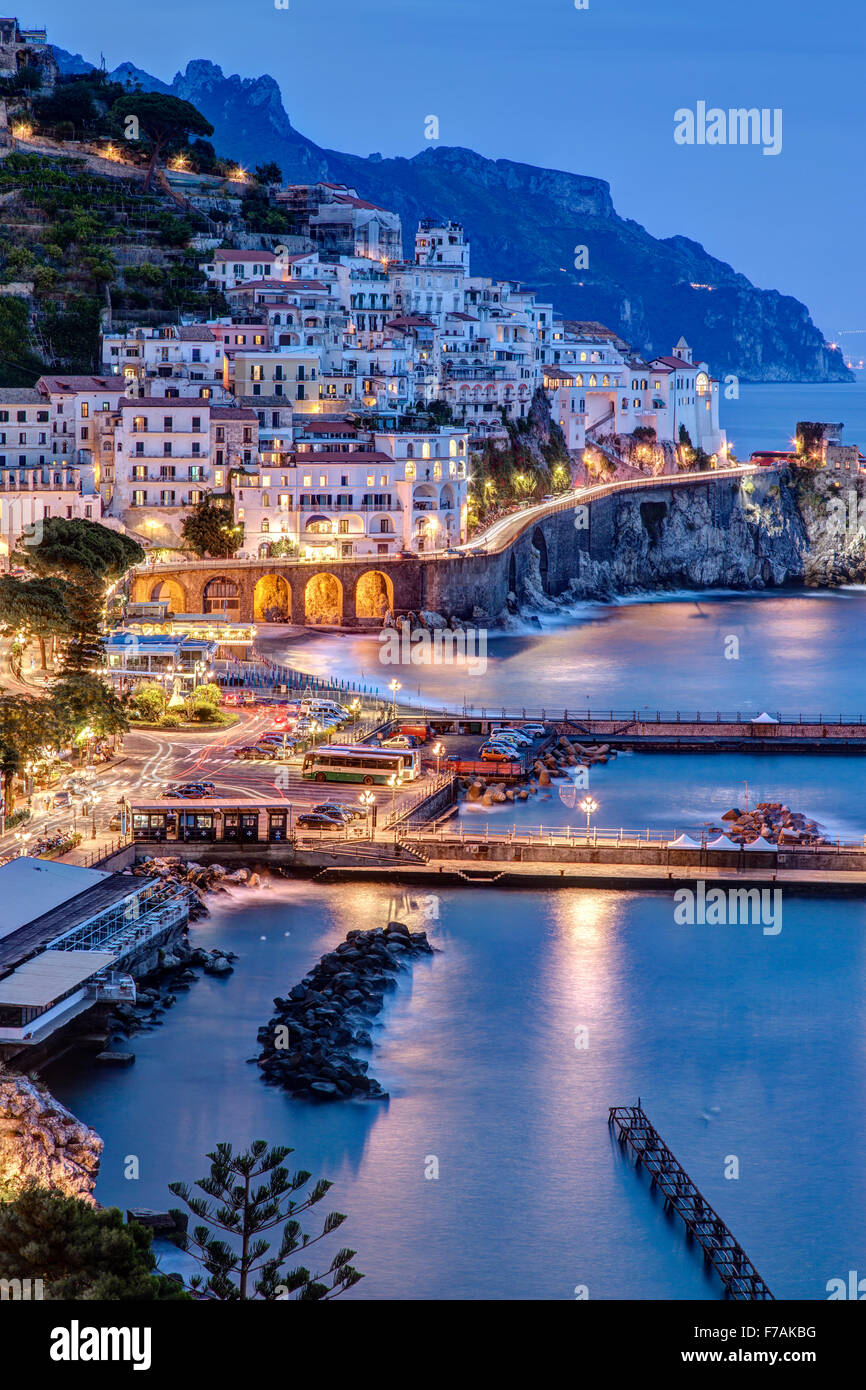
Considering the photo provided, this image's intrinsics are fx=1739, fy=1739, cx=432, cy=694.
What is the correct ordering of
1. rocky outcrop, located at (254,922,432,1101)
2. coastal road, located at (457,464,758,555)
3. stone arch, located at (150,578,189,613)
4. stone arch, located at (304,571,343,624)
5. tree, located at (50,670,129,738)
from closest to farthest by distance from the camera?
rocky outcrop, located at (254,922,432,1101) < tree, located at (50,670,129,738) < stone arch, located at (150,578,189,613) < stone arch, located at (304,571,343,624) < coastal road, located at (457,464,758,555)

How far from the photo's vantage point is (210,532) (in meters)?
69.4

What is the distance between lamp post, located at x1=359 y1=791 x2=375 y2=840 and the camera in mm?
41112

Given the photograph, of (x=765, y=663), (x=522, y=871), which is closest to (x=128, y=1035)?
(x=522, y=871)

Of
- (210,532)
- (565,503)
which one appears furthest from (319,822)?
(565,503)

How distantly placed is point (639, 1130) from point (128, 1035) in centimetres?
885

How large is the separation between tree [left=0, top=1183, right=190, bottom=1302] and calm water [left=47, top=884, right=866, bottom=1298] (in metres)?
5.24

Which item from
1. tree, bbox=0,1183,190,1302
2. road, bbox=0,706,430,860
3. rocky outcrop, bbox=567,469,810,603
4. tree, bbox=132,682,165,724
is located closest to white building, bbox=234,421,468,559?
rocky outcrop, bbox=567,469,810,603

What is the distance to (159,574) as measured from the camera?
217 ft

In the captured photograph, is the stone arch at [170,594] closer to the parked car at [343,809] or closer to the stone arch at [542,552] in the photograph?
the stone arch at [542,552]

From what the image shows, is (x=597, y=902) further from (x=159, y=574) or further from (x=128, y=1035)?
(x=159, y=574)

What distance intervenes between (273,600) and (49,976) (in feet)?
143

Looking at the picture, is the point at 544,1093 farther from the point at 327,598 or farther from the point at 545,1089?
the point at 327,598

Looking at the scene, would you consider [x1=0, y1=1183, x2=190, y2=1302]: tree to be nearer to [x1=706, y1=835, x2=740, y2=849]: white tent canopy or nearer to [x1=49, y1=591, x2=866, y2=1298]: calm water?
[x1=49, y1=591, x2=866, y2=1298]: calm water

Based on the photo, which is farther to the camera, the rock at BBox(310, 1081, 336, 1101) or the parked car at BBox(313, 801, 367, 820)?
the parked car at BBox(313, 801, 367, 820)
